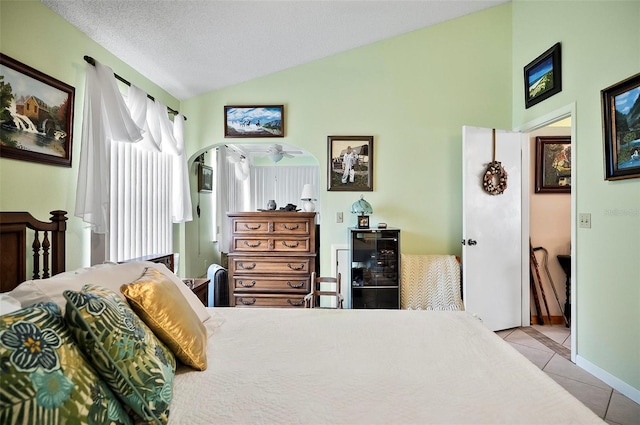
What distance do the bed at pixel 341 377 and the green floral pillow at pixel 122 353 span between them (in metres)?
0.02

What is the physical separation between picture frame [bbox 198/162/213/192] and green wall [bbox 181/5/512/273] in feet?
3.73

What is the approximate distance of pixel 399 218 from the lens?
3510mm

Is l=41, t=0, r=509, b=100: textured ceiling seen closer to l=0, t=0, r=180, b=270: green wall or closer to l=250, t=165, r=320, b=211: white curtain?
l=0, t=0, r=180, b=270: green wall

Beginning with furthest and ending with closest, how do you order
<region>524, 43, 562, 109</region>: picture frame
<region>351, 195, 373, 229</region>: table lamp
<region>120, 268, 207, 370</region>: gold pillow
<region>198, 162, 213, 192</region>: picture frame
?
<region>198, 162, 213, 192</region>: picture frame, <region>351, 195, 373, 229</region>: table lamp, <region>524, 43, 562, 109</region>: picture frame, <region>120, 268, 207, 370</region>: gold pillow

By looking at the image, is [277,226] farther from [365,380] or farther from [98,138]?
[365,380]

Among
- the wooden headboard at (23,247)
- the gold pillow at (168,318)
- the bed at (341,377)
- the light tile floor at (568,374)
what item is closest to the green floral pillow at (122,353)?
the bed at (341,377)

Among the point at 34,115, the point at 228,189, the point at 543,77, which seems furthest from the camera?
the point at 228,189

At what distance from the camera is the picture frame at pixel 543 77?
2746mm

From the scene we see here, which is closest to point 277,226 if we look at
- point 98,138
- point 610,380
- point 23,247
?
point 98,138

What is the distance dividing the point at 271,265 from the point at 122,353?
104 inches

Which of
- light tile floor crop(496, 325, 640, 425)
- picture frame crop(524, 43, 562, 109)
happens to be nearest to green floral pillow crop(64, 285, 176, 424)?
light tile floor crop(496, 325, 640, 425)

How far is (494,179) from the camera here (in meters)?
3.24

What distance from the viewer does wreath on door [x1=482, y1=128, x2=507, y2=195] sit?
3232 millimetres

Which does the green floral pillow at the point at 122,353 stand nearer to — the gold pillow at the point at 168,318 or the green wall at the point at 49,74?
the gold pillow at the point at 168,318
